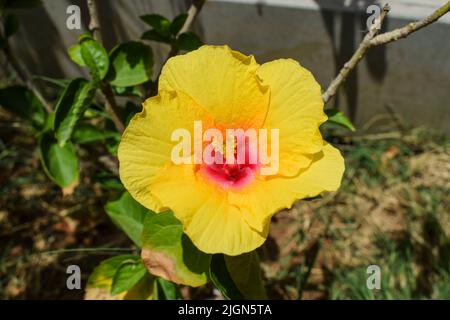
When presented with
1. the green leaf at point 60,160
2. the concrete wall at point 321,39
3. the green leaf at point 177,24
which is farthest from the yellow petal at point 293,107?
the concrete wall at point 321,39

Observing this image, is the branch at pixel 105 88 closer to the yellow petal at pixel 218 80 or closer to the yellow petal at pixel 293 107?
the yellow petal at pixel 218 80

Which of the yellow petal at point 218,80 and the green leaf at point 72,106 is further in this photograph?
the green leaf at point 72,106

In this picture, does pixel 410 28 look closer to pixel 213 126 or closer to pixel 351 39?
pixel 213 126

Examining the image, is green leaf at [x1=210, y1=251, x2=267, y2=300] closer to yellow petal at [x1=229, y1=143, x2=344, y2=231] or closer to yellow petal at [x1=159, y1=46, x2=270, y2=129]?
yellow petal at [x1=229, y1=143, x2=344, y2=231]

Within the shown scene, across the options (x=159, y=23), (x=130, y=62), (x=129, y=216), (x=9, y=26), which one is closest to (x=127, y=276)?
(x=129, y=216)

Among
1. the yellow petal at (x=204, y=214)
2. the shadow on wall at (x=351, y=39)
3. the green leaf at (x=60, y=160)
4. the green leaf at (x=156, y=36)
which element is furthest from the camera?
the shadow on wall at (x=351, y=39)
